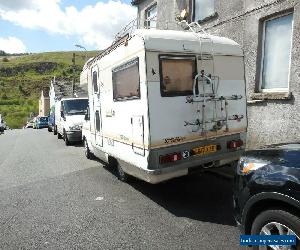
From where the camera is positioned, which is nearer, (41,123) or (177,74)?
(177,74)

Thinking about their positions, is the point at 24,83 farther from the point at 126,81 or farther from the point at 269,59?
the point at 126,81

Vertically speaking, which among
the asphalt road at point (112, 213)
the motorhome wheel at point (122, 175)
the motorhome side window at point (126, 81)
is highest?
the motorhome side window at point (126, 81)

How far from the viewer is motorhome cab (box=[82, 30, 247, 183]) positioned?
629cm

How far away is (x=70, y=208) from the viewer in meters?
6.75

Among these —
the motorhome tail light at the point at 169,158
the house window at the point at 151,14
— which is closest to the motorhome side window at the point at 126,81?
the motorhome tail light at the point at 169,158

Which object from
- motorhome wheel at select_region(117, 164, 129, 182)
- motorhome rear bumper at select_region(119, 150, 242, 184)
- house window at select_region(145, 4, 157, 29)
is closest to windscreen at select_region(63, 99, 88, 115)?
house window at select_region(145, 4, 157, 29)

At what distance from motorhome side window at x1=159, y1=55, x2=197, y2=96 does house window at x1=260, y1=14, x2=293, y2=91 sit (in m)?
3.90

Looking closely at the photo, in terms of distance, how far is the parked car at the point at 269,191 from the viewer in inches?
141

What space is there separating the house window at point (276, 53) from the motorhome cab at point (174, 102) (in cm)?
281

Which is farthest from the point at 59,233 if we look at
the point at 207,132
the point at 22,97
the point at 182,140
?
the point at 22,97

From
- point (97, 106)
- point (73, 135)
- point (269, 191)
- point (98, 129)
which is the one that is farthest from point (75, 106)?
point (269, 191)

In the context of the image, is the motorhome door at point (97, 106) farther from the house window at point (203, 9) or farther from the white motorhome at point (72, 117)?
the white motorhome at point (72, 117)

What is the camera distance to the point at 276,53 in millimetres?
9883

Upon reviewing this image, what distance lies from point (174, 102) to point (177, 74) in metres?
0.50
